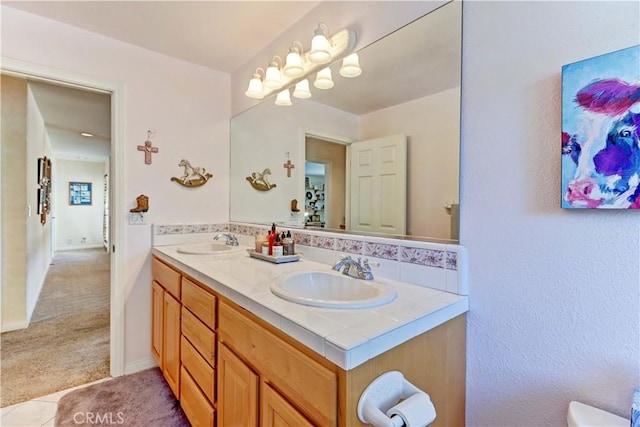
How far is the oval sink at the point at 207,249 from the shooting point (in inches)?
74.3

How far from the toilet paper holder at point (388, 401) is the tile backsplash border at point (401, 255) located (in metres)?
0.42

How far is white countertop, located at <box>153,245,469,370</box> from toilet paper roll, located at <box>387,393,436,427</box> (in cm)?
12

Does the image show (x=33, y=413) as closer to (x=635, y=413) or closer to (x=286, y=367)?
(x=286, y=367)

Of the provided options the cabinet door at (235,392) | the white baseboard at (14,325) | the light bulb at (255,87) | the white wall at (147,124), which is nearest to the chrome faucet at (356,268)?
the cabinet door at (235,392)

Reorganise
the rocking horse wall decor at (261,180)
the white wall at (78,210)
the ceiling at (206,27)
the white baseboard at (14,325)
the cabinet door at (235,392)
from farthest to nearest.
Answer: the white wall at (78,210)
the white baseboard at (14,325)
the rocking horse wall decor at (261,180)
the ceiling at (206,27)
the cabinet door at (235,392)

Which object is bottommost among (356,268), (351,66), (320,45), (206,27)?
(356,268)

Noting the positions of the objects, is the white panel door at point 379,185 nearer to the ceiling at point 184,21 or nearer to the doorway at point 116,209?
the ceiling at point 184,21

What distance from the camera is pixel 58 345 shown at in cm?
238

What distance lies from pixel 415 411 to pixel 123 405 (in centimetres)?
177

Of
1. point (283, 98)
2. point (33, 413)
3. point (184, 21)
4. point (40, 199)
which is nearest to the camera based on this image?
point (33, 413)

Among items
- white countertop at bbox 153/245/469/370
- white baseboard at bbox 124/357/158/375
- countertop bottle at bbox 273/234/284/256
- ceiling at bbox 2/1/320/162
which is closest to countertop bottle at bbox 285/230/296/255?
countertop bottle at bbox 273/234/284/256

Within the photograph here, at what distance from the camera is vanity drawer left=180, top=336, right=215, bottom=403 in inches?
49.9

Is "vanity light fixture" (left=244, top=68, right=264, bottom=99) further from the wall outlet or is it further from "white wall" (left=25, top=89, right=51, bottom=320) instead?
"white wall" (left=25, top=89, right=51, bottom=320)

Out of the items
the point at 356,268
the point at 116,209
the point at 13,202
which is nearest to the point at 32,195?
the point at 13,202
